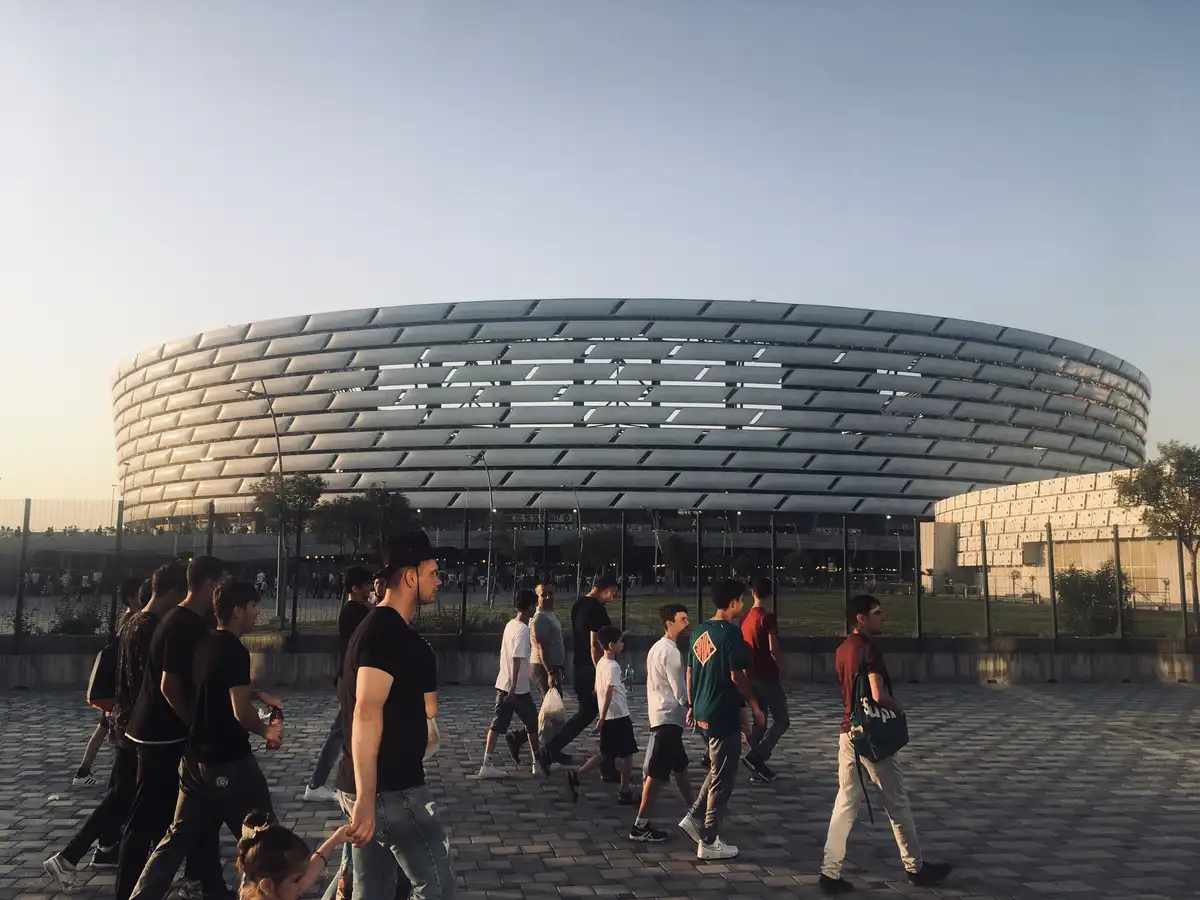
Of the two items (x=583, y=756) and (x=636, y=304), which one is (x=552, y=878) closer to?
(x=583, y=756)

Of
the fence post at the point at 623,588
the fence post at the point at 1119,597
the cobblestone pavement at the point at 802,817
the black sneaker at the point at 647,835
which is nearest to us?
the cobblestone pavement at the point at 802,817

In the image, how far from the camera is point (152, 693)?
14.9 ft

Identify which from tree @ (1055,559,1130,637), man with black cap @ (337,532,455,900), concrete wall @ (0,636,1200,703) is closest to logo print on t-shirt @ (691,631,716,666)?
man with black cap @ (337,532,455,900)

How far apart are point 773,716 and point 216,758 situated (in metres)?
5.41

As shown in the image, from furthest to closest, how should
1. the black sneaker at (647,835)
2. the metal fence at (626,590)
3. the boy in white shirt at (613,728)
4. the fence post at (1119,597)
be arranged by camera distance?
the fence post at (1119,597) → the metal fence at (626,590) → the boy in white shirt at (613,728) → the black sneaker at (647,835)

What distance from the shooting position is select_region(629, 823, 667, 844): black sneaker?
6.09 meters

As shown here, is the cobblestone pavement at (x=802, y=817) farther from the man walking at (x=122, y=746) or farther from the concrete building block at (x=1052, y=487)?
the concrete building block at (x=1052, y=487)

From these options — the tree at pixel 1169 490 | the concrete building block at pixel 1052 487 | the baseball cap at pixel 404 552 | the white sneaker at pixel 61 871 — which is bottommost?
the white sneaker at pixel 61 871

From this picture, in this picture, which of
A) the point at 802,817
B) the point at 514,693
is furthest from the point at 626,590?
the point at 802,817

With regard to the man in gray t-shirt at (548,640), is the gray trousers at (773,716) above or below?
below

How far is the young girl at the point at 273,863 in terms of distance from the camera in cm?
276

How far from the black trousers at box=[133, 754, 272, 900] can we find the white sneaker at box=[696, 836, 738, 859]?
2687mm

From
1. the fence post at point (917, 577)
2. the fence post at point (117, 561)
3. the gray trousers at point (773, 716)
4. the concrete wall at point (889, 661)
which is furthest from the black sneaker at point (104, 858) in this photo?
the fence post at point (917, 577)

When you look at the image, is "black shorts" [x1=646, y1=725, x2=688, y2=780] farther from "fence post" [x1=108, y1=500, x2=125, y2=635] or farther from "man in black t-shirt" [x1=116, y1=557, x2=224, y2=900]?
"fence post" [x1=108, y1=500, x2=125, y2=635]
